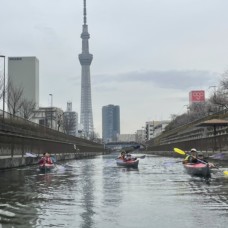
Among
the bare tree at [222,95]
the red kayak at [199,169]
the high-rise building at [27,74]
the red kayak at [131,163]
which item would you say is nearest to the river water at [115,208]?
the red kayak at [199,169]

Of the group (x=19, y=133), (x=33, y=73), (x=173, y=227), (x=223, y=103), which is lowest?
(x=173, y=227)

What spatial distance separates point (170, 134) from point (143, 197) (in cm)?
13009

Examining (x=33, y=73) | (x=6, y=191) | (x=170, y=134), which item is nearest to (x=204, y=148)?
(x=6, y=191)

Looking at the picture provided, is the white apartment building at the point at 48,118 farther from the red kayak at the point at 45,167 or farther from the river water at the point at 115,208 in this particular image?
the river water at the point at 115,208

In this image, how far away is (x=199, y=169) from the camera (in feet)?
101

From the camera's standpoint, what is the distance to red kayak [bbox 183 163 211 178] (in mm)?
29673

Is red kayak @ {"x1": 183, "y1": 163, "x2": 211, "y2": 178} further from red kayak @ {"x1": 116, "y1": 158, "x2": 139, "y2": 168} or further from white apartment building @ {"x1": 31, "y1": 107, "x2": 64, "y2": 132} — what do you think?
white apartment building @ {"x1": 31, "y1": 107, "x2": 64, "y2": 132}

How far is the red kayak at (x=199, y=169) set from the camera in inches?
1168

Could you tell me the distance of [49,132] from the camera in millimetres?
80188

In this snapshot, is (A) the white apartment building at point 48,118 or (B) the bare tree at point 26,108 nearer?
(B) the bare tree at point 26,108

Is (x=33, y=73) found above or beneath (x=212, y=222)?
above

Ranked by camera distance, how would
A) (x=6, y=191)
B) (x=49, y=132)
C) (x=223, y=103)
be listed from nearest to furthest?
1. (x=6, y=191)
2. (x=49, y=132)
3. (x=223, y=103)

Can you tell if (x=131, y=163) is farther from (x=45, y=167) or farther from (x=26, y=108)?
(x=26, y=108)

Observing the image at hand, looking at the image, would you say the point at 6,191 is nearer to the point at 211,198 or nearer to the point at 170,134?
the point at 211,198
